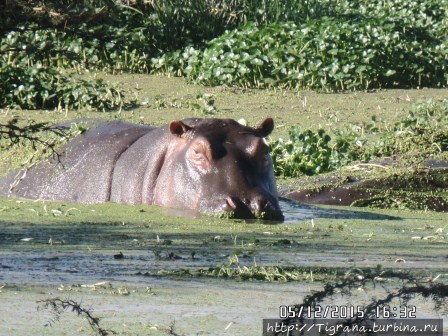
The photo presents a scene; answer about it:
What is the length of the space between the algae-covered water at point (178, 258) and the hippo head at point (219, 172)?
0.17m

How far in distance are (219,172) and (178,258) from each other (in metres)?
2.14

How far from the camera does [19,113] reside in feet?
38.2

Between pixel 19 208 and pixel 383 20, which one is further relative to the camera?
pixel 383 20

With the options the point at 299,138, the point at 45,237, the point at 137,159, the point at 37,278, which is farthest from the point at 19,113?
the point at 37,278

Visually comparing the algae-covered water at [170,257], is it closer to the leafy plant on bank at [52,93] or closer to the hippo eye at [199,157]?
the hippo eye at [199,157]

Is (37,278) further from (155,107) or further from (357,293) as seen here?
(155,107)

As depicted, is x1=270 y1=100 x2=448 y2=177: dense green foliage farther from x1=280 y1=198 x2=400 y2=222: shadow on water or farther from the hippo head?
the hippo head

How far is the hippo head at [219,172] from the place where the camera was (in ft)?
23.3

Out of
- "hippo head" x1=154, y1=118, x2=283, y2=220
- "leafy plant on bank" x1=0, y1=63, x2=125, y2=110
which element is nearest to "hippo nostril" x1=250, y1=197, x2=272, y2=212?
"hippo head" x1=154, y1=118, x2=283, y2=220

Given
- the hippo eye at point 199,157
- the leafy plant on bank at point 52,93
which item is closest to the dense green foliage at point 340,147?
the leafy plant on bank at point 52,93

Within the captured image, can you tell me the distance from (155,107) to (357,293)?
833 cm

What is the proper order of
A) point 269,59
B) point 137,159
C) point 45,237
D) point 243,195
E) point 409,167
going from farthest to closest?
point 269,59
point 409,167
point 137,159
point 243,195
point 45,237

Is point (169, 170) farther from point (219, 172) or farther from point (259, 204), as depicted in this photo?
point (259, 204)

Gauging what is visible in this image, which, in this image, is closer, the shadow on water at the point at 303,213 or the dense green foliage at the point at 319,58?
the shadow on water at the point at 303,213
